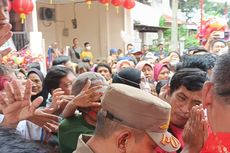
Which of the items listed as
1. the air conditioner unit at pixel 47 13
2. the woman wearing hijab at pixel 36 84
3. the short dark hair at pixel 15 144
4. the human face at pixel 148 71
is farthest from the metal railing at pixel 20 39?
the short dark hair at pixel 15 144

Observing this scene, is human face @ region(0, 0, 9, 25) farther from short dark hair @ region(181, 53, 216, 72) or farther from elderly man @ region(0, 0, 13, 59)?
short dark hair @ region(181, 53, 216, 72)

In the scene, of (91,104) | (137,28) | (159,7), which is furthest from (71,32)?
(91,104)

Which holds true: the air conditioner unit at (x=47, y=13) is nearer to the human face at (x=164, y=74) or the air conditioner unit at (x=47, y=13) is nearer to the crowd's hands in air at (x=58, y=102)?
the human face at (x=164, y=74)

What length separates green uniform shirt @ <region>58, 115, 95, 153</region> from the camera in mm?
1979

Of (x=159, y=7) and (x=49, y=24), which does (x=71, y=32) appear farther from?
(x=159, y=7)

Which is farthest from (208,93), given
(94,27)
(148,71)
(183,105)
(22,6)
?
(94,27)

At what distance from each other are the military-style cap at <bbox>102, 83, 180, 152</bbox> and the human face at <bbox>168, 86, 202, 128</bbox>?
1.95 feet

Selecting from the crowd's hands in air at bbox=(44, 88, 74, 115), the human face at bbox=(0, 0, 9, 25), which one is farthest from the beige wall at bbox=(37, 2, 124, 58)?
the human face at bbox=(0, 0, 9, 25)

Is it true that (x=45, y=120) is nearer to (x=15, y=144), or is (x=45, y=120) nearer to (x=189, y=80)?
(x=189, y=80)

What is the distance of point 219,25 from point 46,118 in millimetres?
5704

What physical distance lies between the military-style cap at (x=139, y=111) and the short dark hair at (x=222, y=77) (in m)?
0.26

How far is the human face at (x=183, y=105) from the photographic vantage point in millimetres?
1992

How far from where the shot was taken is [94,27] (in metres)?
14.2

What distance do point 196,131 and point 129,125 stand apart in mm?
435
